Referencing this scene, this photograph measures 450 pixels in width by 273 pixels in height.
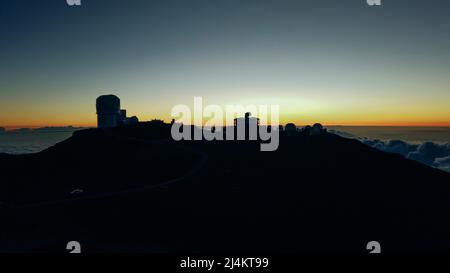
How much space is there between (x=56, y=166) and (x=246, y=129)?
143ft

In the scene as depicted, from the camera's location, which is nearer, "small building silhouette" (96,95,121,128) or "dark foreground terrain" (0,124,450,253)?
"dark foreground terrain" (0,124,450,253)

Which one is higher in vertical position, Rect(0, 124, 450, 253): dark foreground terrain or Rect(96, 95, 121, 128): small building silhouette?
Rect(96, 95, 121, 128): small building silhouette

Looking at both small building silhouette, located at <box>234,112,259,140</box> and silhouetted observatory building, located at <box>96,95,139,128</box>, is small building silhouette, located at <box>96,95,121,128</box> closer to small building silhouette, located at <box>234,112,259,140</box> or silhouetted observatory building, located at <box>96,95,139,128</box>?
silhouetted observatory building, located at <box>96,95,139,128</box>

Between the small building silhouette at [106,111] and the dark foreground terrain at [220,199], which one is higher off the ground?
→ the small building silhouette at [106,111]

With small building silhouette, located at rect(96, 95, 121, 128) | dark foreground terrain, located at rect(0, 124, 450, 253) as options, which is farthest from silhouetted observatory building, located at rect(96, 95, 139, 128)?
dark foreground terrain, located at rect(0, 124, 450, 253)

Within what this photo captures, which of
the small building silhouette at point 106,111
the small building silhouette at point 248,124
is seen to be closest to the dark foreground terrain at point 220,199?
the small building silhouette at point 248,124

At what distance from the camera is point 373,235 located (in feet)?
99.3

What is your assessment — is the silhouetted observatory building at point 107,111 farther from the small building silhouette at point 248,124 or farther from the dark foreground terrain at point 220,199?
the small building silhouette at point 248,124

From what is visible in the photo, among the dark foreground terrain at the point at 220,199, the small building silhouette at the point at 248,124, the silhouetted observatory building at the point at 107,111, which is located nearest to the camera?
the dark foreground terrain at the point at 220,199

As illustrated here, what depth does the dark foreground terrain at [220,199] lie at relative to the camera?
87.7ft

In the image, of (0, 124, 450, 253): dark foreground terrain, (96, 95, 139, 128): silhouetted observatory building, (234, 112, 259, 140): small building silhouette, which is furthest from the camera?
(96, 95, 139, 128): silhouetted observatory building

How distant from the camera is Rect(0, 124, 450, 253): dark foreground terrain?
26.7 metres

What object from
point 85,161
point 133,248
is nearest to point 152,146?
point 85,161

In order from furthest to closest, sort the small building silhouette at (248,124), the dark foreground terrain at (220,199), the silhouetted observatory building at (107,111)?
the silhouetted observatory building at (107,111) < the small building silhouette at (248,124) < the dark foreground terrain at (220,199)
